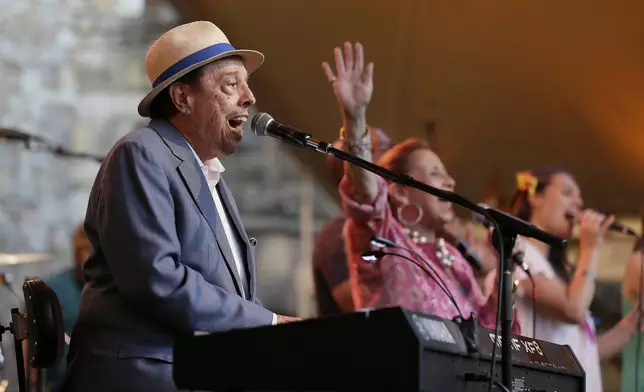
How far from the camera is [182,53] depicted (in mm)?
2570

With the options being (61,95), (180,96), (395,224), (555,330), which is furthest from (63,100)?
(180,96)

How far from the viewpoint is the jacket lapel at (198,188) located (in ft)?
8.00

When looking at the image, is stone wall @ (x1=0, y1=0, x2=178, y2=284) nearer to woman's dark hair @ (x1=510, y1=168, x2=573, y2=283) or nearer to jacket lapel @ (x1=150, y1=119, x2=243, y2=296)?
woman's dark hair @ (x1=510, y1=168, x2=573, y2=283)

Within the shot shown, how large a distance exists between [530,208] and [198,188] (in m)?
2.57

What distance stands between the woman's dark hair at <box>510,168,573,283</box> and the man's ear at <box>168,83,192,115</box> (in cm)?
245

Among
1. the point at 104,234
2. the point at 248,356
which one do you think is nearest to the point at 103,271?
the point at 104,234

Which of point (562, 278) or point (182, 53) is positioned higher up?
point (562, 278)

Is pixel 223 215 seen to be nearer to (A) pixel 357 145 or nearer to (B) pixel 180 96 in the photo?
(B) pixel 180 96

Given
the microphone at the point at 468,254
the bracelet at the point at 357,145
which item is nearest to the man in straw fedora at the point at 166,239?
the bracelet at the point at 357,145

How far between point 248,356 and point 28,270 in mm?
3747

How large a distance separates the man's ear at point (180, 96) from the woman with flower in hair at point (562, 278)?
1931 millimetres

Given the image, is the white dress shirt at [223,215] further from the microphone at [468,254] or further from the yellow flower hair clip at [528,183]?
the yellow flower hair clip at [528,183]

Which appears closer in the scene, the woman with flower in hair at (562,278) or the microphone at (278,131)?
the microphone at (278,131)

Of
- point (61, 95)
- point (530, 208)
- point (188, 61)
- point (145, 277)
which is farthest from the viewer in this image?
point (61, 95)
